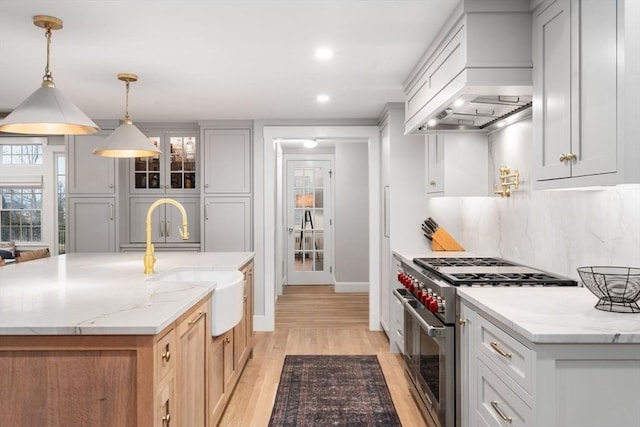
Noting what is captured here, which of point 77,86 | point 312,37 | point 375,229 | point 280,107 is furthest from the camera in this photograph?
point 375,229

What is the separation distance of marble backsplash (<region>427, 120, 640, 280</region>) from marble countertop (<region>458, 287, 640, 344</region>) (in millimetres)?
247

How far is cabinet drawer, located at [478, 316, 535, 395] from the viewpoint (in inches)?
64.9

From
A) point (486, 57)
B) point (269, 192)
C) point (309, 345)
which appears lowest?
point (309, 345)

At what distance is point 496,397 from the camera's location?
6.40ft

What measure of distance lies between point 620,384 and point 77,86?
411cm

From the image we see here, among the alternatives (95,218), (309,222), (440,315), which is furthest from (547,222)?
(309,222)

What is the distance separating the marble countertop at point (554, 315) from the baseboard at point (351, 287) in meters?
5.33

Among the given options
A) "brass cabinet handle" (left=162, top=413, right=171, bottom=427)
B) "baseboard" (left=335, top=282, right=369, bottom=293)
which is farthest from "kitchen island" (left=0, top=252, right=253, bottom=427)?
"baseboard" (left=335, top=282, right=369, bottom=293)

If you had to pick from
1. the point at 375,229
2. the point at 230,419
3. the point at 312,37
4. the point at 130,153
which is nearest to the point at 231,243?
the point at 375,229

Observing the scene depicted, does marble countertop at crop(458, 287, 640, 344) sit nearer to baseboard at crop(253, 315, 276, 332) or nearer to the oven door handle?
the oven door handle

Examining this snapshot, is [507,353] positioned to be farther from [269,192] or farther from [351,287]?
[351,287]

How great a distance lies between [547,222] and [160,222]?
4.18m

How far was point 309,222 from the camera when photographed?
8.12 metres

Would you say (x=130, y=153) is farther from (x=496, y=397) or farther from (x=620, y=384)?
(x=620, y=384)
